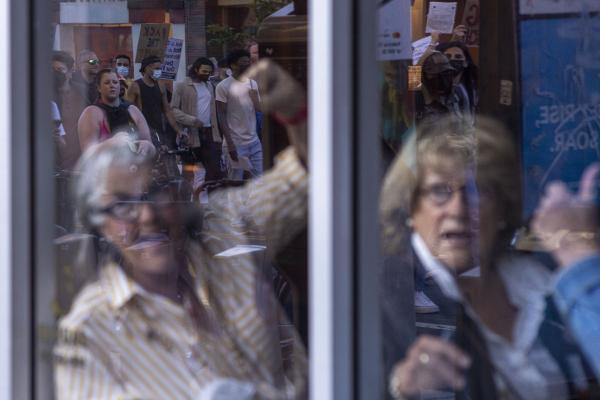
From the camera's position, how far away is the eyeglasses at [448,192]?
1943mm

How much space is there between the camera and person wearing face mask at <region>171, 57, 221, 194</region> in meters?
4.62

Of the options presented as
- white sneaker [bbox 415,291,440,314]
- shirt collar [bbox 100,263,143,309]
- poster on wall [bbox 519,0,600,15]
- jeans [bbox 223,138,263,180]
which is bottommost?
white sneaker [bbox 415,291,440,314]

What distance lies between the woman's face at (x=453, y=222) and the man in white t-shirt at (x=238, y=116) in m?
2.17

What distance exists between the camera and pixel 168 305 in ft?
6.52

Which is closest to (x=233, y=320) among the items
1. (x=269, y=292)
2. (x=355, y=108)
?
(x=269, y=292)

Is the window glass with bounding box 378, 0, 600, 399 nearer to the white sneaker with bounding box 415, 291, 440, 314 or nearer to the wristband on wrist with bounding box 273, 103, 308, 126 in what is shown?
the wristband on wrist with bounding box 273, 103, 308, 126

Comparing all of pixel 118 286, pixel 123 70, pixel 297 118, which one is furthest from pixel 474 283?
pixel 123 70

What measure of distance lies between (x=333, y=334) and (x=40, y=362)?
562 millimetres

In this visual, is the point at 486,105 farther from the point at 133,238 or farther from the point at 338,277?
the point at 338,277

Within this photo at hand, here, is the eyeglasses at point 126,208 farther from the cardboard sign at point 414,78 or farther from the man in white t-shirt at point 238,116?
the man in white t-shirt at point 238,116

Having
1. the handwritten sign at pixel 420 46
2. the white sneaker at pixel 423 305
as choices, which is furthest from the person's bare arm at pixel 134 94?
the white sneaker at pixel 423 305

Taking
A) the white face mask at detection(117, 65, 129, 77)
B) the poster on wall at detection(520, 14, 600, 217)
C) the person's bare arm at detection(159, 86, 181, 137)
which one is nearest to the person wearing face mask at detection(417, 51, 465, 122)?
the poster on wall at detection(520, 14, 600, 217)

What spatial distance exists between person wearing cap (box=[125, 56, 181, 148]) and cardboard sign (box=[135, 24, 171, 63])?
42 mm

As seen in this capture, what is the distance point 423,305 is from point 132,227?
2141 mm
